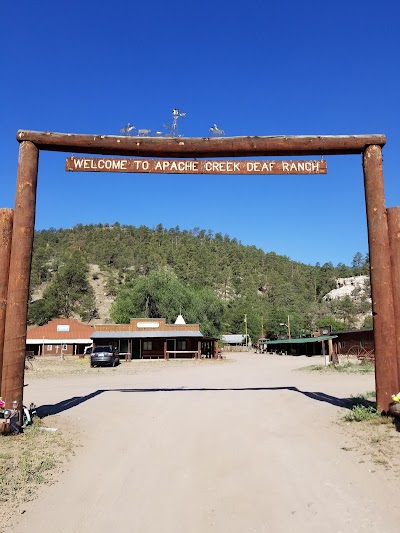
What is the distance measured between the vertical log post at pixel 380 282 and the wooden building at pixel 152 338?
31.9m

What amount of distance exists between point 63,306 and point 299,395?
93528mm

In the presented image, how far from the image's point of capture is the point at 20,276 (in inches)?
320

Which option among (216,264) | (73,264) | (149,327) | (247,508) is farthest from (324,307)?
(247,508)

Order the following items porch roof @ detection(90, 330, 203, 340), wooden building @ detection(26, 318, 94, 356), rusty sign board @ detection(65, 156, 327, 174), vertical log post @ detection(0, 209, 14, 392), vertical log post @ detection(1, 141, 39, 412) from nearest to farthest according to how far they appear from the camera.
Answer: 1. vertical log post @ detection(1, 141, 39, 412)
2. vertical log post @ detection(0, 209, 14, 392)
3. rusty sign board @ detection(65, 156, 327, 174)
4. porch roof @ detection(90, 330, 203, 340)
5. wooden building @ detection(26, 318, 94, 356)

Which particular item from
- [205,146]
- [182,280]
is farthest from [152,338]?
→ [182,280]

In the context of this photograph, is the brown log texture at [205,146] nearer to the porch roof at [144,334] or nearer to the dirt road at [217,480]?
the dirt road at [217,480]

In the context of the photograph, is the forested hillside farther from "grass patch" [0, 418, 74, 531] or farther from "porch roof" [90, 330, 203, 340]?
"grass patch" [0, 418, 74, 531]

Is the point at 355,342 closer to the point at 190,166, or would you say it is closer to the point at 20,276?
the point at 190,166

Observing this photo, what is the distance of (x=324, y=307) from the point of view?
409 feet

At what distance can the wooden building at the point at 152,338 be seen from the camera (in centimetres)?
4009

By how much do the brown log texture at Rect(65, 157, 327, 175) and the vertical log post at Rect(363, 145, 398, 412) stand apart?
1.12 meters

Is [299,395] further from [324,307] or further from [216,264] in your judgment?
[216,264]

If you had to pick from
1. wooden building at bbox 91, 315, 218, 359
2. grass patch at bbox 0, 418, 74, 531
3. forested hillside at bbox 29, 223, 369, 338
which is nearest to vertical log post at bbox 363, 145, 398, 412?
grass patch at bbox 0, 418, 74, 531

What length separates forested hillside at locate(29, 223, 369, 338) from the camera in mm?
57469
